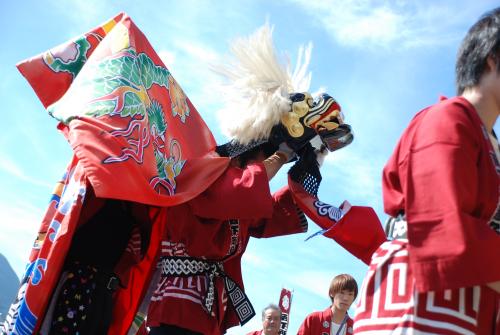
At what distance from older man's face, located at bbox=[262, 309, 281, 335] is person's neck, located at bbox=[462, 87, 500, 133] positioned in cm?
497

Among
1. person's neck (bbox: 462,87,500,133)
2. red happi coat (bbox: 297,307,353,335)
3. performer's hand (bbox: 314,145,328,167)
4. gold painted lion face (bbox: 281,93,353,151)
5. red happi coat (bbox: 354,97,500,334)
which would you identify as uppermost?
gold painted lion face (bbox: 281,93,353,151)

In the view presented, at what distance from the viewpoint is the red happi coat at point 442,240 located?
145cm

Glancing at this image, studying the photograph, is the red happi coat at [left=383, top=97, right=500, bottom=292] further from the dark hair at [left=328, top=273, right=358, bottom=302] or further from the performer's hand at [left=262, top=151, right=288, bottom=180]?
the dark hair at [left=328, top=273, right=358, bottom=302]

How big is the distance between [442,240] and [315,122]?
5.82 ft

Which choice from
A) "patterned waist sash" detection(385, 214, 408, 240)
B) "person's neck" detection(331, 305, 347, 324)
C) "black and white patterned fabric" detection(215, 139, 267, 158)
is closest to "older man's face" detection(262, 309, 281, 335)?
"person's neck" detection(331, 305, 347, 324)

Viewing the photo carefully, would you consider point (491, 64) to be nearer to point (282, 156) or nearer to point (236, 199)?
point (236, 199)

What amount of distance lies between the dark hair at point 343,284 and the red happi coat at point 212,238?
104 inches

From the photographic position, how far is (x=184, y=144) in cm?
321

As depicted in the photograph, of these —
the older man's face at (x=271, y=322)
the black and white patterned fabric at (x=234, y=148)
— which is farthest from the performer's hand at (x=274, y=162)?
the older man's face at (x=271, y=322)

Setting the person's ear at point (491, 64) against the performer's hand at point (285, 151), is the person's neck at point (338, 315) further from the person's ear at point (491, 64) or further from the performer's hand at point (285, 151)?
the person's ear at point (491, 64)

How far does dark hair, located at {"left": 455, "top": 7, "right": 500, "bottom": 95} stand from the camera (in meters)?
1.75

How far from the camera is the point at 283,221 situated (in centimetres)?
335

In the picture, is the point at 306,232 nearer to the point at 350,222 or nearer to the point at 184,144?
the point at 350,222

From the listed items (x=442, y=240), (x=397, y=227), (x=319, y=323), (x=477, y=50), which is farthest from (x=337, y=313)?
(x=442, y=240)
